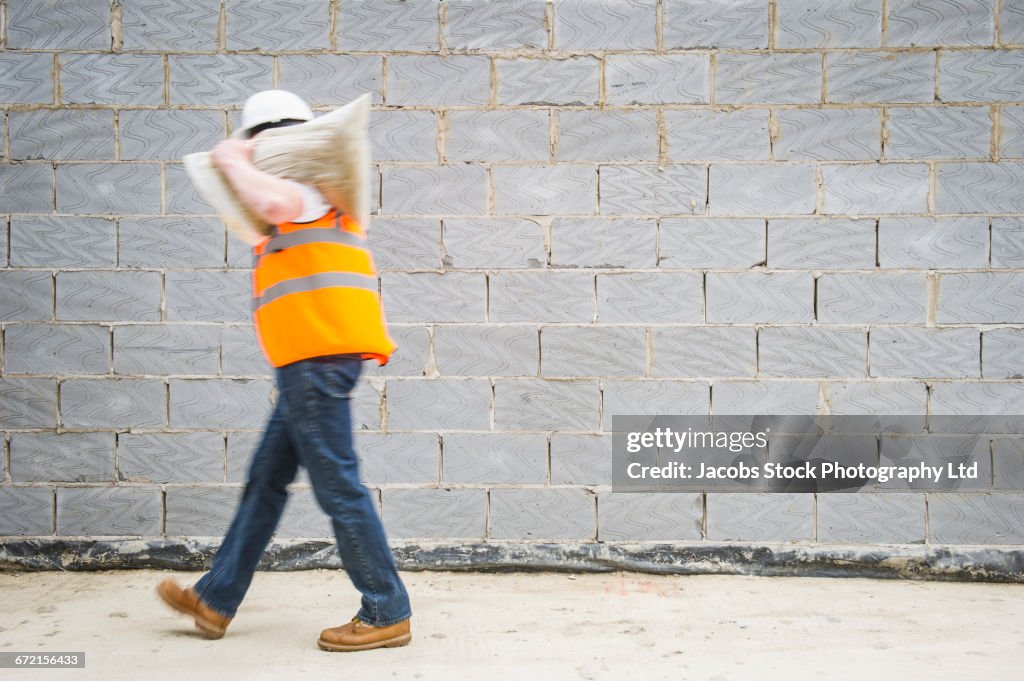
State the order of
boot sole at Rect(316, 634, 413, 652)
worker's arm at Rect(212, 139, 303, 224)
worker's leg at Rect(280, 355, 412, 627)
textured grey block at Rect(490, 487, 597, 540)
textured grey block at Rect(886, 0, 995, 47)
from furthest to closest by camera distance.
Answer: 1. textured grey block at Rect(490, 487, 597, 540)
2. textured grey block at Rect(886, 0, 995, 47)
3. boot sole at Rect(316, 634, 413, 652)
4. worker's leg at Rect(280, 355, 412, 627)
5. worker's arm at Rect(212, 139, 303, 224)

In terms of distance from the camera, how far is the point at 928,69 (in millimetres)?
3244

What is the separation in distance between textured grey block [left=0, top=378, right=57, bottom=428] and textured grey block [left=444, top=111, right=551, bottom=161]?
6.03ft

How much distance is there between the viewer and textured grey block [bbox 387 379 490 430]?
3.31 meters

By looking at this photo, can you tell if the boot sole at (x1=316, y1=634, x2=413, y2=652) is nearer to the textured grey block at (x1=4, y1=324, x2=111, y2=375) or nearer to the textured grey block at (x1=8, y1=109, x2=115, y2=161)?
the textured grey block at (x1=4, y1=324, x2=111, y2=375)

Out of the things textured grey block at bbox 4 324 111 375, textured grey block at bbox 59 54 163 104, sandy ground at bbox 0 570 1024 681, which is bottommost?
sandy ground at bbox 0 570 1024 681

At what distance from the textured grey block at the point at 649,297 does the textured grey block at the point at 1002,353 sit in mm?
1111

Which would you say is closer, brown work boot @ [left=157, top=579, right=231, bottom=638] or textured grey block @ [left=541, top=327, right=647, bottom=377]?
brown work boot @ [left=157, top=579, right=231, bottom=638]

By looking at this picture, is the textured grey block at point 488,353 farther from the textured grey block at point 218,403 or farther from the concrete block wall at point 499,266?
Result: the textured grey block at point 218,403

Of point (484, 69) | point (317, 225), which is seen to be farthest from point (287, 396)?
point (484, 69)

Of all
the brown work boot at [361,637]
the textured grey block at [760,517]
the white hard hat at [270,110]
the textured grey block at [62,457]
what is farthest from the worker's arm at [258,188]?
the textured grey block at [760,517]

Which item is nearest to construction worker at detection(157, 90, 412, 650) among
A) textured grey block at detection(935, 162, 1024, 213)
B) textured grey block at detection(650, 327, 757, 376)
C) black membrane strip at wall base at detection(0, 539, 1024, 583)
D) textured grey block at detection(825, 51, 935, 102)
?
black membrane strip at wall base at detection(0, 539, 1024, 583)

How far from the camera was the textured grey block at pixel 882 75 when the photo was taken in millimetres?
3250

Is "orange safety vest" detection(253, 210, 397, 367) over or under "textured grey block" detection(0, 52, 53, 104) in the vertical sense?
under

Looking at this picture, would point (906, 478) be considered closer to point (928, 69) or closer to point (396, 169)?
point (928, 69)
